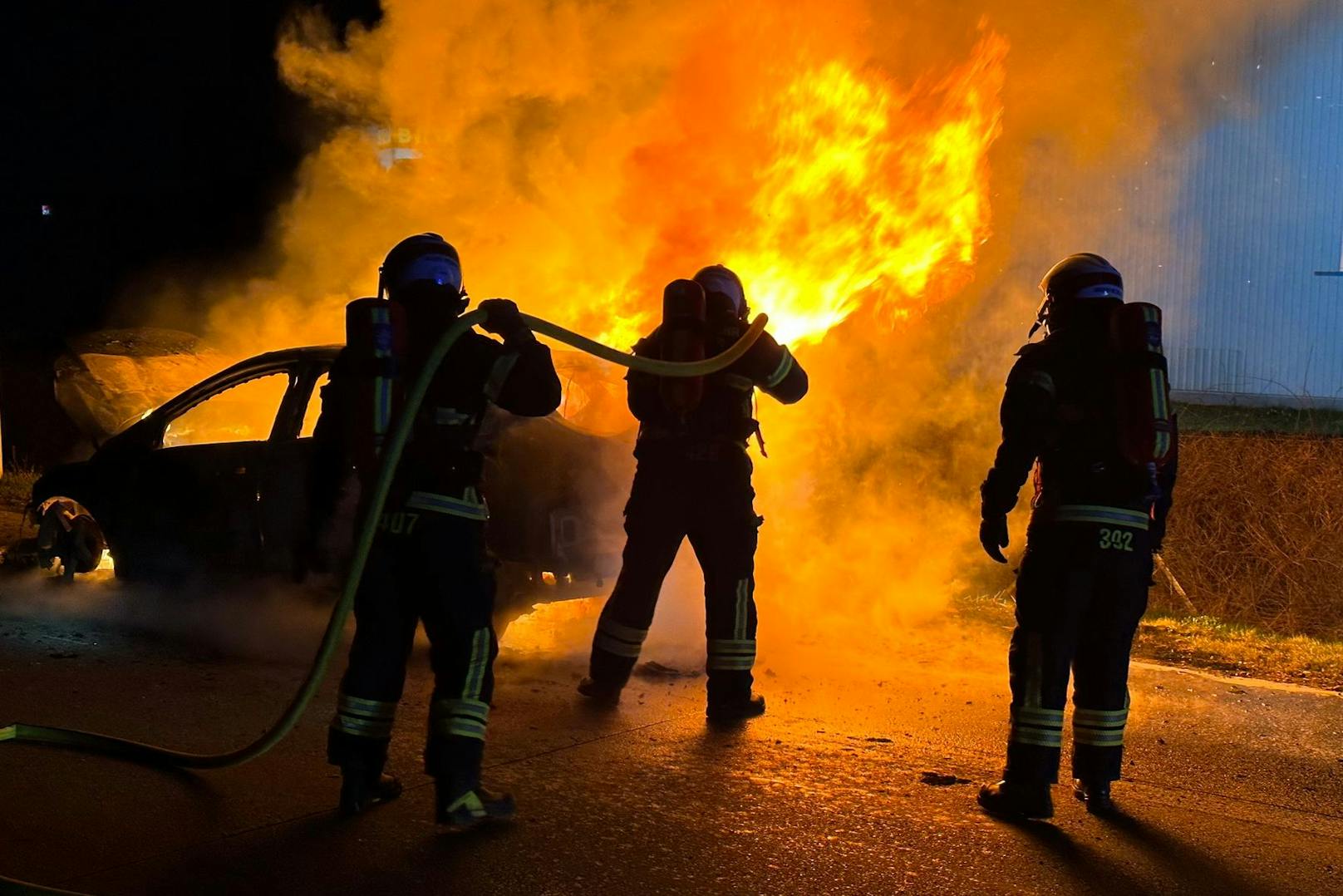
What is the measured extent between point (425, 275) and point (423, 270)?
0.02 metres

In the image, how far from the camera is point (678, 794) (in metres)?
4.37

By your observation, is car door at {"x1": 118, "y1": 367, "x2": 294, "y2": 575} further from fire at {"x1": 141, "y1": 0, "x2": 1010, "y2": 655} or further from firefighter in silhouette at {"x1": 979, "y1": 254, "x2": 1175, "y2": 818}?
firefighter in silhouette at {"x1": 979, "y1": 254, "x2": 1175, "y2": 818}

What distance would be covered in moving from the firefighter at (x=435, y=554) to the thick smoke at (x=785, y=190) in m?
3.44

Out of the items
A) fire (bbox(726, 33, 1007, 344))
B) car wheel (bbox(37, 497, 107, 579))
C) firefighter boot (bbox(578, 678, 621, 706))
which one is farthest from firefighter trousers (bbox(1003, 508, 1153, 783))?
car wheel (bbox(37, 497, 107, 579))

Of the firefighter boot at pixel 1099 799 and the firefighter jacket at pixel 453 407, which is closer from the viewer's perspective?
the firefighter jacket at pixel 453 407

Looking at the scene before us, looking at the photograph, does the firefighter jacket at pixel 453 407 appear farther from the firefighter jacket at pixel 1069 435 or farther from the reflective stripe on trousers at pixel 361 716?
the firefighter jacket at pixel 1069 435

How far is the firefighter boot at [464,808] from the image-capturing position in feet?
12.7

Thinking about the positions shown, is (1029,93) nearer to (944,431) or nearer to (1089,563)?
(944,431)

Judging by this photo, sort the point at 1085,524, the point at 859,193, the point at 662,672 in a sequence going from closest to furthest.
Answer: the point at 1085,524 → the point at 662,672 → the point at 859,193

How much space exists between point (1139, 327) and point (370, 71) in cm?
842

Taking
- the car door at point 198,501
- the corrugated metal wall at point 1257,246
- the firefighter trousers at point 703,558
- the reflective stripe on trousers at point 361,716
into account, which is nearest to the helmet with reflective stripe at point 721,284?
the firefighter trousers at point 703,558

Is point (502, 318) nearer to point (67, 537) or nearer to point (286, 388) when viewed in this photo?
point (286, 388)

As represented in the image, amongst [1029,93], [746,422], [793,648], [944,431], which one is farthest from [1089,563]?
[1029,93]

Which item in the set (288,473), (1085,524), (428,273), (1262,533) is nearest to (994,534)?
(1085,524)
